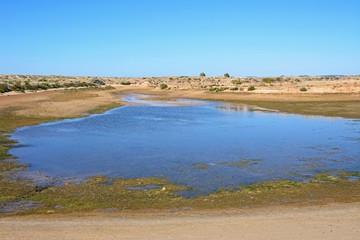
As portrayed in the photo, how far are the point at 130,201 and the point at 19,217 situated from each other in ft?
7.21

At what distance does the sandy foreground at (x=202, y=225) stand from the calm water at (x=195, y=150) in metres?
2.11

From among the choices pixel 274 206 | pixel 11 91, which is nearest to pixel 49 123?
pixel 274 206

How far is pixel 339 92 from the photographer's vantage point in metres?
42.8

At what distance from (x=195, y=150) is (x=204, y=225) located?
811cm

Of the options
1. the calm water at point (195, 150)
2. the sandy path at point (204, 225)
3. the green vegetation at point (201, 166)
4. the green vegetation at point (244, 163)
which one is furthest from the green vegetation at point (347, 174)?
the green vegetation at point (201, 166)

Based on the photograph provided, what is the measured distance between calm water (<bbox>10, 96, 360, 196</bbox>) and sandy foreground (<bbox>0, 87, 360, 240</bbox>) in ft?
6.93

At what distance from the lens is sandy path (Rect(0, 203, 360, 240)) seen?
6.45m

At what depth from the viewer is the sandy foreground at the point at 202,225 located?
255 inches

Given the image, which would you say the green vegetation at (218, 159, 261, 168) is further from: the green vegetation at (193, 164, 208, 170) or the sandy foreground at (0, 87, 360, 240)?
the sandy foreground at (0, 87, 360, 240)

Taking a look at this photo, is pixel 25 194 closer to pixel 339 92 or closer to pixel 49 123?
pixel 49 123

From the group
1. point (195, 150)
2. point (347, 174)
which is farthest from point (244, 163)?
point (347, 174)

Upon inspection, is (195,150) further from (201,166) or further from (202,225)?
(202,225)

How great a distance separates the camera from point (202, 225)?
6.93 m

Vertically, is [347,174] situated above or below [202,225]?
below
